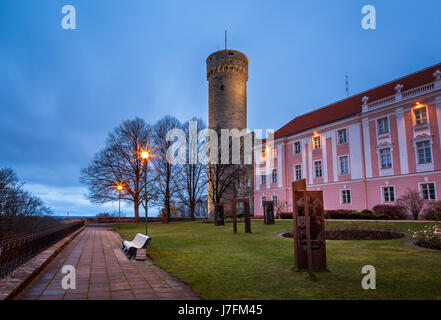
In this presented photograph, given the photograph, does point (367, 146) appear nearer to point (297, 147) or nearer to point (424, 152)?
point (424, 152)

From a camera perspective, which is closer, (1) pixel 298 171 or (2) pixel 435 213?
(2) pixel 435 213

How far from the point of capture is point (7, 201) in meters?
15.3

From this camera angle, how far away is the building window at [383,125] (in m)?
30.0

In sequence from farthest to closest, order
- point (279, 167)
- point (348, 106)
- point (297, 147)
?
point (279, 167)
point (297, 147)
point (348, 106)

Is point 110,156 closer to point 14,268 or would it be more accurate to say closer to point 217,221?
point 217,221

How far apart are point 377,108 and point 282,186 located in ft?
48.9

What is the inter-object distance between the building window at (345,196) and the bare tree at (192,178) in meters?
16.0

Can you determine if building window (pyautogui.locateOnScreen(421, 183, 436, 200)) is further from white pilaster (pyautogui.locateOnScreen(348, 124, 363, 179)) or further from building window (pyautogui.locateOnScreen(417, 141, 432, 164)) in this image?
white pilaster (pyautogui.locateOnScreen(348, 124, 363, 179))

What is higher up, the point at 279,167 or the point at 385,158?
the point at 279,167

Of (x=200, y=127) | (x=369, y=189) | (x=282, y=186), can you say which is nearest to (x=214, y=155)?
(x=200, y=127)

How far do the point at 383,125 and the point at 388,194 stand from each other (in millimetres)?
6697

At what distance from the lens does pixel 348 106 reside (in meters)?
36.3

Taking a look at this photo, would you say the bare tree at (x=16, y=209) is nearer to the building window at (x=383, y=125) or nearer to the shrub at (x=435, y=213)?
the shrub at (x=435, y=213)

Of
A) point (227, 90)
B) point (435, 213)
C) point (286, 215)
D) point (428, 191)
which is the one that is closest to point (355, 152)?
point (428, 191)
